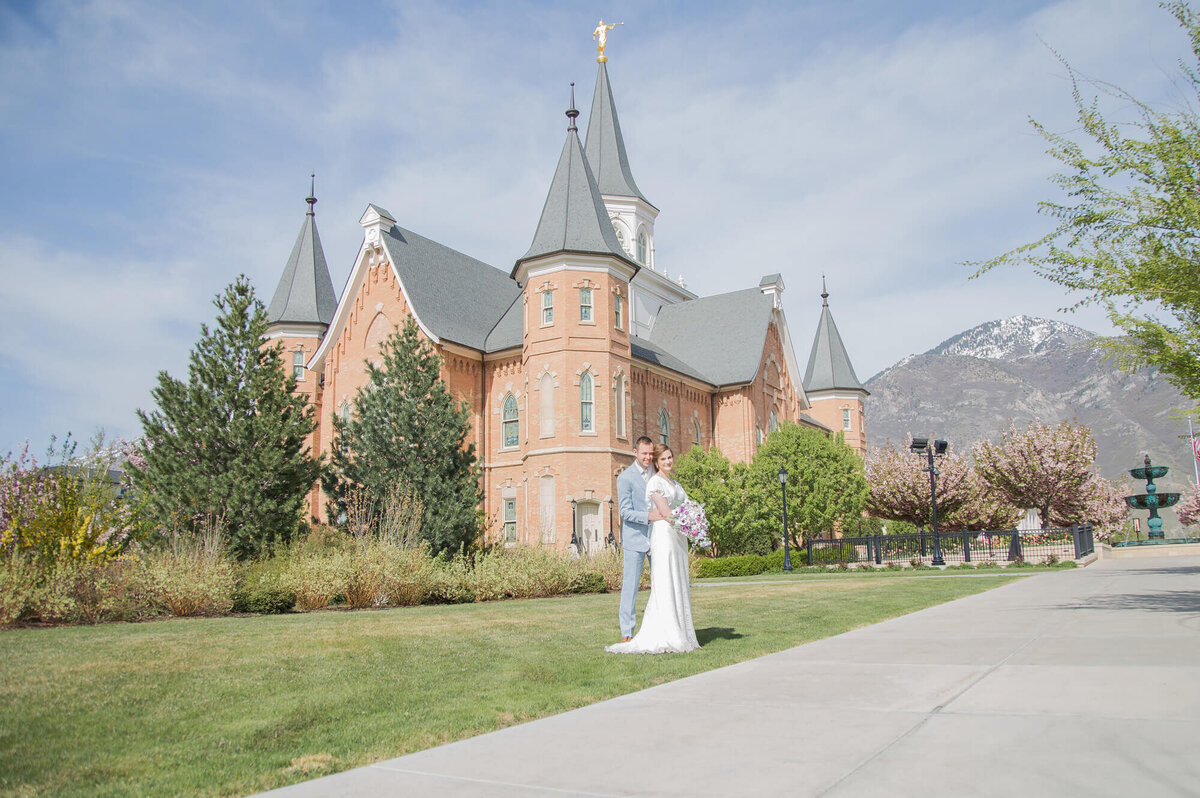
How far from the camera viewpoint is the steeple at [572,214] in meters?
33.2

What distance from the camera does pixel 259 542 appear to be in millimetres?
19844

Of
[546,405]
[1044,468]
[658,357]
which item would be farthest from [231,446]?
[1044,468]

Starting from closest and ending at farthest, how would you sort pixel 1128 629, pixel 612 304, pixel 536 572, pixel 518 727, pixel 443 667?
1. pixel 518 727
2. pixel 443 667
3. pixel 1128 629
4. pixel 536 572
5. pixel 612 304

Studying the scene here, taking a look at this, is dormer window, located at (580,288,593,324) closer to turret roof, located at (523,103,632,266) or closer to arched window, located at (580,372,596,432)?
turret roof, located at (523,103,632,266)

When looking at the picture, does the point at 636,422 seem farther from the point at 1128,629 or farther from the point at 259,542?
the point at 1128,629

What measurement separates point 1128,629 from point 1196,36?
741 centimetres

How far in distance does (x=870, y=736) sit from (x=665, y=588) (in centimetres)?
435

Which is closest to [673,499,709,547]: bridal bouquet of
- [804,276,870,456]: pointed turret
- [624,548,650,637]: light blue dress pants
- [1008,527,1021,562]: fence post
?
[624,548,650,637]: light blue dress pants

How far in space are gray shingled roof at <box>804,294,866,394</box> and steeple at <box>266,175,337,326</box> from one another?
33.4 m

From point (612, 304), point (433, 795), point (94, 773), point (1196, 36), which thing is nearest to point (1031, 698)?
point (433, 795)

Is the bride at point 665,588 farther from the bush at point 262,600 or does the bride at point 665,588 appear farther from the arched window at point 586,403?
the arched window at point 586,403

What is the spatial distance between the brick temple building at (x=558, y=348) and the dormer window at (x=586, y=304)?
6 cm

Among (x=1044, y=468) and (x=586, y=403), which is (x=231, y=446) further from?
(x=1044, y=468)

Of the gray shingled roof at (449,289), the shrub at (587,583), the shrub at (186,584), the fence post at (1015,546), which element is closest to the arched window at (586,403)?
the gray shingled roof at (449,289)
